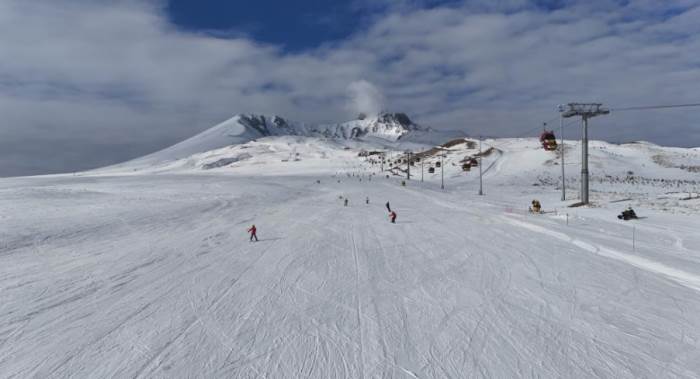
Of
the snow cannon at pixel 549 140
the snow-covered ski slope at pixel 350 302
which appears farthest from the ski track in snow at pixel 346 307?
the snow cannon at pixel 549 140

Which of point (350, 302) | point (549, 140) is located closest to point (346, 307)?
point (350, 302)

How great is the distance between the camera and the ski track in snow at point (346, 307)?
19.0ft

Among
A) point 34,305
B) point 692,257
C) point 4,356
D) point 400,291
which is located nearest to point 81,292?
point 34,305

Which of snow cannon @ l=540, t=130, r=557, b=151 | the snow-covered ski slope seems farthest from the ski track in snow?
snow cannon @ l=540, t=130, r=557, b=151

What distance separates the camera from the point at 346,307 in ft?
26.3

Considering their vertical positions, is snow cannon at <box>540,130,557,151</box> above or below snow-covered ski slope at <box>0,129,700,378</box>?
above

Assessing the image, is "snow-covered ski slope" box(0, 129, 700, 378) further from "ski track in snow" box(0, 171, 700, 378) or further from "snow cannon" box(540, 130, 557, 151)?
"snow cannon" box(540, 130, 557, 151)

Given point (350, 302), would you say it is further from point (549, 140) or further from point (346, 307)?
point (549, 140)

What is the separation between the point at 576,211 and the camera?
26.1 meters

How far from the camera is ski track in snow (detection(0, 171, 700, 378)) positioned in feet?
19.0

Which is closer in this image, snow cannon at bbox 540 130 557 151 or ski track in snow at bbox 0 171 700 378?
ski track in snow at bbox 0 171 700 378

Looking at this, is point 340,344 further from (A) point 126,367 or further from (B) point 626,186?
(B) point 626,186

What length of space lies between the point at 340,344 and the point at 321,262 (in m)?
5.56

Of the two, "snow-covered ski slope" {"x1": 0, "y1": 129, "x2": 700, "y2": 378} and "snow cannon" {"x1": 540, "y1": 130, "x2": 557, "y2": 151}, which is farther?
"snow cannon" {"x1": 540, "y1": 130, "x2": 557, "y2": 151}
